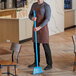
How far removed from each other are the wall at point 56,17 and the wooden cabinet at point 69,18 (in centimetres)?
88

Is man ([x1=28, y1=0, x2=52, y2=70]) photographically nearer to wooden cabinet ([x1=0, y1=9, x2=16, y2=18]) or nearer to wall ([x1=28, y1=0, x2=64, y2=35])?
wooden cabinet ([x1=0, y1=9, x2=16, y2=18])

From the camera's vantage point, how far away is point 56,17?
13.2m

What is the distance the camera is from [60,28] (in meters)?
13.8

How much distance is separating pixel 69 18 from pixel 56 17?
7.44ft

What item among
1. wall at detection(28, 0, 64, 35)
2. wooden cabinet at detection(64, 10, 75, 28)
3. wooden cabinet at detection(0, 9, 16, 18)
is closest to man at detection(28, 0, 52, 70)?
wooden cabinet at detection(0, 9, 16, 18)

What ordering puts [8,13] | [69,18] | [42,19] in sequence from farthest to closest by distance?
1. [69,18]
2. [8,13]
3. [42,19]

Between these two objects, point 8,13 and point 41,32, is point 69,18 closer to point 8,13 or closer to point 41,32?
point 8,13

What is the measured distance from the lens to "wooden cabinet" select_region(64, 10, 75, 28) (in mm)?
14805

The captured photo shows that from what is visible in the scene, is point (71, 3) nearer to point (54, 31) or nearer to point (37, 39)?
point (54, 31)

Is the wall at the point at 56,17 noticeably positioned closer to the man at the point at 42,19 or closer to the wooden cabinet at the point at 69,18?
the wooden cabinet at the point at 69,18

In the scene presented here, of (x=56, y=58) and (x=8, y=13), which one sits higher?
(x=8, y=13)

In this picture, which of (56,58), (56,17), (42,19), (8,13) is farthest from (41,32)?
(56,17)

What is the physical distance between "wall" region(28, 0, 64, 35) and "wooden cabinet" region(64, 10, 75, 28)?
0.88m

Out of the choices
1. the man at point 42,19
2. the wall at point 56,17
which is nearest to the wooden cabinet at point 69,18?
the wall at point 56,17
